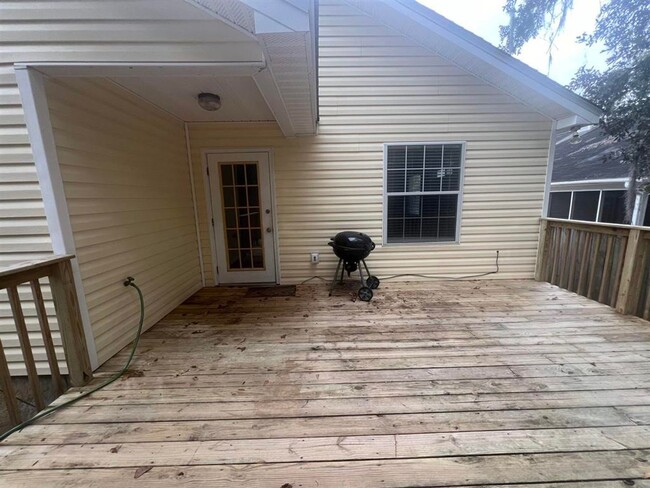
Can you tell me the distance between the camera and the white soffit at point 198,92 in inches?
91.5

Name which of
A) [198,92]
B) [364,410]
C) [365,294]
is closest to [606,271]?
[365,294]

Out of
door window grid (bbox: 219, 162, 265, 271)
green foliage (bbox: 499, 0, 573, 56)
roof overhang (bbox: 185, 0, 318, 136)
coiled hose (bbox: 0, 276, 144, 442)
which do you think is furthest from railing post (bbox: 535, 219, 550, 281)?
green foliage (bbox: 499, 0, 573, 56)

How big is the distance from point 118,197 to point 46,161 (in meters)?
0.63

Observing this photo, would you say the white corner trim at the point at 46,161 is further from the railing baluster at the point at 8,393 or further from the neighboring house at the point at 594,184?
the neighboring house at the point at 594,184

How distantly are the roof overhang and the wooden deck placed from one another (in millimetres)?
2156

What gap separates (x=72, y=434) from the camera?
148cm

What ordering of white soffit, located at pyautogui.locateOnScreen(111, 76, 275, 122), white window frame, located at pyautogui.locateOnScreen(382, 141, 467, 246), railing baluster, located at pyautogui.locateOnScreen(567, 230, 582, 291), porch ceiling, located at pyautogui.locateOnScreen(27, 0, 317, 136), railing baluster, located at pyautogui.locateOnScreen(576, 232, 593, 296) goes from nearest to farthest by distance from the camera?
1. porch ceiling, located at pyautogui.locateOnScreen(27, 0, 317, 136)
2. white soffit, located at pyautogui.locateOnScreen(111, 76, 275, 122)
3. railing baluster, located at pyautogui.locateOnScreen(576, 232, 593, 296)
4. railing baluster, located at pyautogui.locateOnScreen(567, 230, 582, 291)
5. white window frame, located at pyautogui.locateOnScreen(382, 141, 467, 246)

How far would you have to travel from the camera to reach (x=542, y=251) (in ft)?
13.1

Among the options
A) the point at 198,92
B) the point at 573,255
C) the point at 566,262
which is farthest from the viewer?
the point at 566,262

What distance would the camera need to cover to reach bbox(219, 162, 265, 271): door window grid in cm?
382

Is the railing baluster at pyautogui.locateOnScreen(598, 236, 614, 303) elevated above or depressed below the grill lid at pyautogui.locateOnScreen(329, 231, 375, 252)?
below

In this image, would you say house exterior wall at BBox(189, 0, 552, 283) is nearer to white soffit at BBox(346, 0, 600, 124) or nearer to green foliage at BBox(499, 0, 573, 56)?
white soffit at BBox(346, 0, 600, 124)

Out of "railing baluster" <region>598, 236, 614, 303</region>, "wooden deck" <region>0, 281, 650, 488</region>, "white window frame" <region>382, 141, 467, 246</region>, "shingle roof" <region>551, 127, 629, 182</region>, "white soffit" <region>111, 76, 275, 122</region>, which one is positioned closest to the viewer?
"wooden deck" <region>0, 281, 650, 488</region>

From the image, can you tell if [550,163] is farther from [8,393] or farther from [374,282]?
[8,393]
